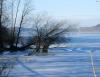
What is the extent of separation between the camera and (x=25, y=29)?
33156mm

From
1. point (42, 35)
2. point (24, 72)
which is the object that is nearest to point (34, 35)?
point (42, 35)

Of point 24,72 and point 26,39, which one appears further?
point 26,39

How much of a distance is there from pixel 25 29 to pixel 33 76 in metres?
21.4

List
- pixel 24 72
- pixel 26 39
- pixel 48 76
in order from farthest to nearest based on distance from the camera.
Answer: pixel 26 39 → pixel 24 72 → pixel 48 76

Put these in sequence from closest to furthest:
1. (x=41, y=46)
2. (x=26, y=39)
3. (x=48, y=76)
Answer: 1. (x=48, y=76)
2. (x=41, y=46)
3. (x=26, y=39)

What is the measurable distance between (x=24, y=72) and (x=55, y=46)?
1950 centimetres

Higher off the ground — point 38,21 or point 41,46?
point 38,21

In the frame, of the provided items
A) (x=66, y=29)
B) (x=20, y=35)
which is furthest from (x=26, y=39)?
(x=66, y=29)

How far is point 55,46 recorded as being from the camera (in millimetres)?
32344

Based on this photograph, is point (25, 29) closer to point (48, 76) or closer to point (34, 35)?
point (34, 35)

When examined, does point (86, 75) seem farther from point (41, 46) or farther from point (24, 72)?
point (41, 46)

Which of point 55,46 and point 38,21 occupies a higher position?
point 38,21

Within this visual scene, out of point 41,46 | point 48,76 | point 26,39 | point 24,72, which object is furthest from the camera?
point 26,39

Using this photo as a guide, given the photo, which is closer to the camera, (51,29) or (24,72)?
(24,72)
